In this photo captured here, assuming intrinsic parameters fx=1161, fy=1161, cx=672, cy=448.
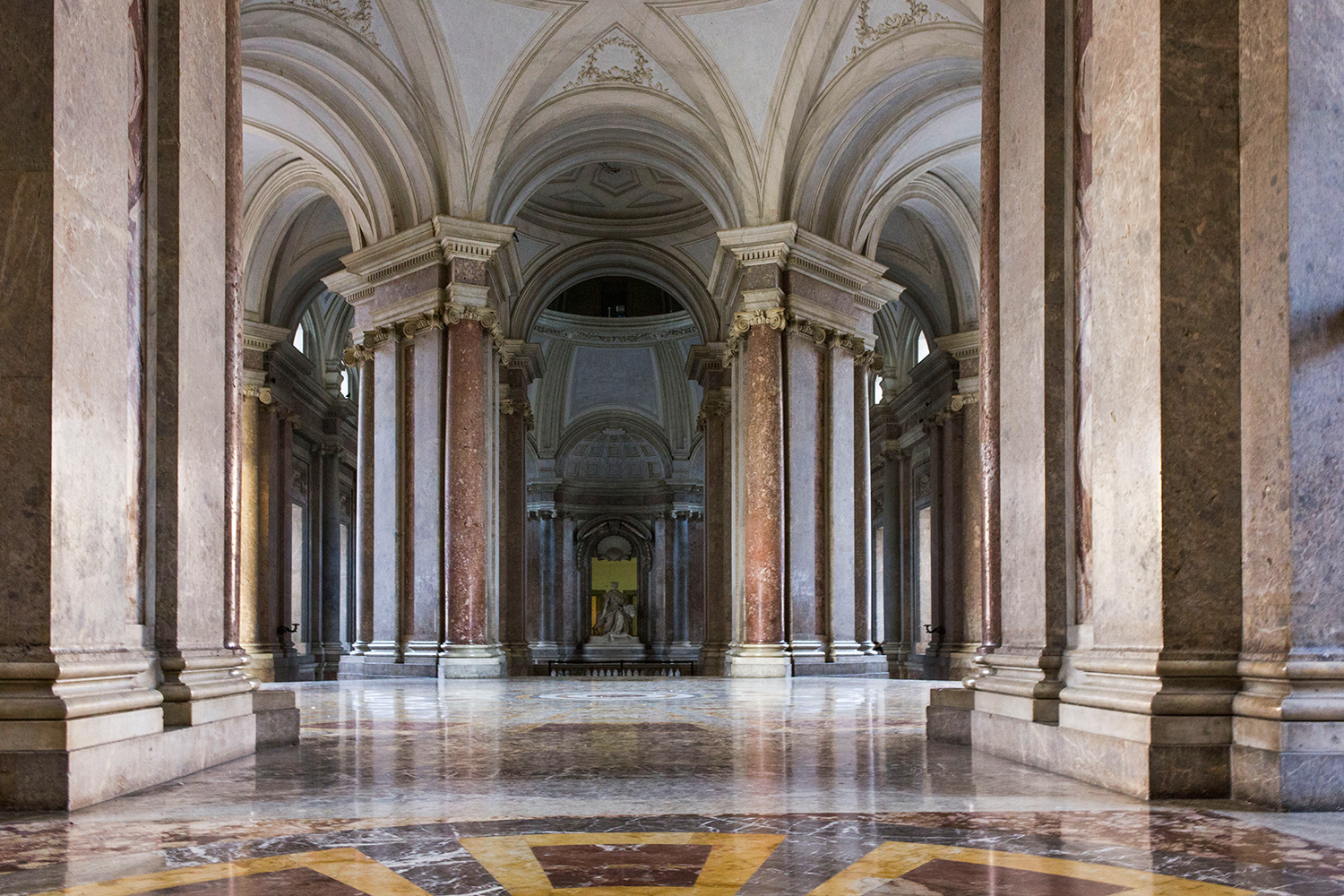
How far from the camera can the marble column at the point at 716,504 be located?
23.6m

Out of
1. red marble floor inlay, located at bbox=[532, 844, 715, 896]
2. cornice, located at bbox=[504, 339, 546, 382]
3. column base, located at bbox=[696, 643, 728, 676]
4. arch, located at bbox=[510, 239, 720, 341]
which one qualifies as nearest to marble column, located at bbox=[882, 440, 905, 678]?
column base, located at bbox=[696, 643, 728, 676]

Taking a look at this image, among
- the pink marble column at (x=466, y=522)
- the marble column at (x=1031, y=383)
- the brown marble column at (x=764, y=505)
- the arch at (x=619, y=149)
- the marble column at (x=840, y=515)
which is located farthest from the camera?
the arch at (x=619, y=149)

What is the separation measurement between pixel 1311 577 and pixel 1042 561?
5.61ft

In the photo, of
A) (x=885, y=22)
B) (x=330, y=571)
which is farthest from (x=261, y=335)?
(x=885, y=22)

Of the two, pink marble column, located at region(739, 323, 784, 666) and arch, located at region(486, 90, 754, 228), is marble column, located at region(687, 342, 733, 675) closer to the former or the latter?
pink marble column, located at region(739, 323, 784, 666)

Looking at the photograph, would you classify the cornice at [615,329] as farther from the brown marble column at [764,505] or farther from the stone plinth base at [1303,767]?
the stone plinth base at [1303,767]

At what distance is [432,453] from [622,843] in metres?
14.5

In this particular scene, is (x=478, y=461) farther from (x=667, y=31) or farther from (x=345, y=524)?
(x=345, y=524)

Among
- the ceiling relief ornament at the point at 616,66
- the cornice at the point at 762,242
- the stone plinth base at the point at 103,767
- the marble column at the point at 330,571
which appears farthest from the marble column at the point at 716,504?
the stone plinth base at the point at 103,767

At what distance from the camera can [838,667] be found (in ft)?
59.1

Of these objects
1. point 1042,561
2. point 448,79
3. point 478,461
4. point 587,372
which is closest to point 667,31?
point 448,79

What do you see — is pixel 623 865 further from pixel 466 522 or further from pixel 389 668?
pixel 389 668

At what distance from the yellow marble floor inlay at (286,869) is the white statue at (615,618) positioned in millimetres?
36336

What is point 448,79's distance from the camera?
1786cm
